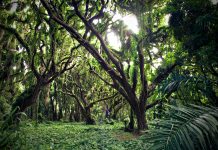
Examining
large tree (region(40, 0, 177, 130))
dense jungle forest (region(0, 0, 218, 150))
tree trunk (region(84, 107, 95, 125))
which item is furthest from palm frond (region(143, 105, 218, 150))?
tree trunk (region(84, 107, 95, 125))

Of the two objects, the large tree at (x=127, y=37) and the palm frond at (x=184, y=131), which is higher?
the large tree at (x=127, y=37)

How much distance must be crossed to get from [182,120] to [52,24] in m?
8.75

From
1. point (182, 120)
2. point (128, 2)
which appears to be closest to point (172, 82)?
point (182, 120)

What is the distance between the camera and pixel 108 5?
9.74 metres

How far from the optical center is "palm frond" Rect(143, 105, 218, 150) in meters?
2.06

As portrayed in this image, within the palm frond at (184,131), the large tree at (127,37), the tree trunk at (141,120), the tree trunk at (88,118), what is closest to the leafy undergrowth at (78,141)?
the tree trunk at (141,120)

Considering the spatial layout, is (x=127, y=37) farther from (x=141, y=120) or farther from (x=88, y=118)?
(x=88, y=118)

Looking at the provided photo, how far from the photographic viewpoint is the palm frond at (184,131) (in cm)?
206

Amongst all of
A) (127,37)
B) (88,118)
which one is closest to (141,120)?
(127,37)

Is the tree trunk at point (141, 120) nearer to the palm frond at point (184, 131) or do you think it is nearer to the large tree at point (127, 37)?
the large tree at point (127, 37)

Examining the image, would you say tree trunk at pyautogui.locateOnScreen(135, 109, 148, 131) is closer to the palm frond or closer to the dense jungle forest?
the dense jungle forest

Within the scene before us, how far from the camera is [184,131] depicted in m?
2.16

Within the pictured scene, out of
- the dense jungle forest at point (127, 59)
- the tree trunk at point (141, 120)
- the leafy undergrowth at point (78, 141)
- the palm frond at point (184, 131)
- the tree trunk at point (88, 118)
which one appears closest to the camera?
the palm frond at point (184, 131)

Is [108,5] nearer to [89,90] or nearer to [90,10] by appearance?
[90,10]
